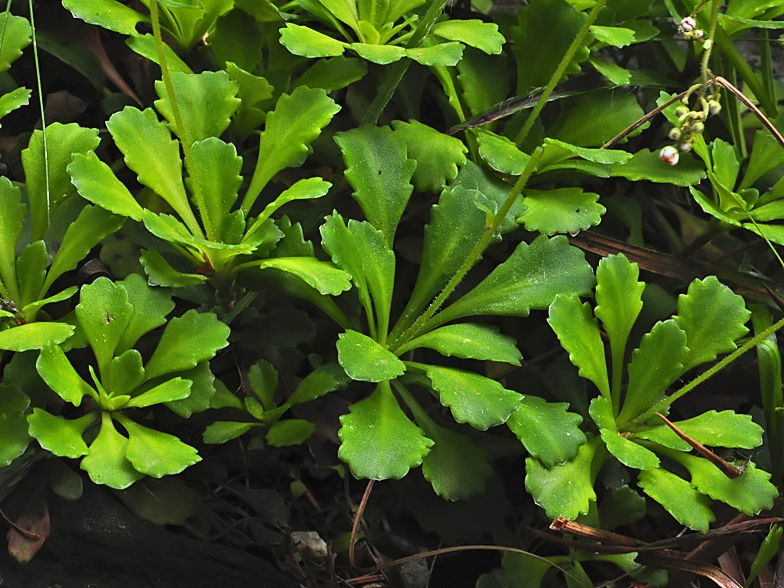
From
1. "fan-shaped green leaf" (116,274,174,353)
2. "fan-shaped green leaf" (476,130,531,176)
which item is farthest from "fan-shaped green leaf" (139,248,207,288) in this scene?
"fan-shaped green leaf" (476,130,531,176)

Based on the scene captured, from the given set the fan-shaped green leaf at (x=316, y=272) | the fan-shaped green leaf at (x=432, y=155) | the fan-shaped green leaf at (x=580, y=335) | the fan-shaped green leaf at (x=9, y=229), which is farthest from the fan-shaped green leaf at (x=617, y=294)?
the fan-shaped green leaf at (x=9, y=229)

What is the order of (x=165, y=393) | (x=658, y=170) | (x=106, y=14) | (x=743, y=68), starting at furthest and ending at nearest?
(x=743, y=68) → (x=658, y=170) → (x=106, y=14) → (x=165, y=393)

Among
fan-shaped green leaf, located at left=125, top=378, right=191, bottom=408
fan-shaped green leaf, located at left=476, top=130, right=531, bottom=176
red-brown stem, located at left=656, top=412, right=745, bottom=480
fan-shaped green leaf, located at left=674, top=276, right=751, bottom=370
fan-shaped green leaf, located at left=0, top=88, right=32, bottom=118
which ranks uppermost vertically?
fan-shaped green leaf, located at left=0, top=88, right=32, bottom=118

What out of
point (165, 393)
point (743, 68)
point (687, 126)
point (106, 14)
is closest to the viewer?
point (687, 126)

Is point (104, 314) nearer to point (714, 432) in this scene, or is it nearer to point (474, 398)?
point (474, 398)

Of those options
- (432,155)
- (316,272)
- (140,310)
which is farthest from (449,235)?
(140,310)

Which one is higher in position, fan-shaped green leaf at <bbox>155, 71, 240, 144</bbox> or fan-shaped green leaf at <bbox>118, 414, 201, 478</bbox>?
fan-shaped green leaf at <bbox>155, 71, 240, 144</bbox>

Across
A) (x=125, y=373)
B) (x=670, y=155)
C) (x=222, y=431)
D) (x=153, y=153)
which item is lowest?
(x=222, y=431)

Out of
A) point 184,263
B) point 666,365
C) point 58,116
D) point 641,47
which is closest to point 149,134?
point 184,263

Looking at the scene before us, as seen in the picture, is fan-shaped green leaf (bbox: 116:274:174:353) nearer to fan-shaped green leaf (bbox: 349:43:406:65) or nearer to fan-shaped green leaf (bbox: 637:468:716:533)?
fan-shaped green leaf (bbox: 349:43:406:65)

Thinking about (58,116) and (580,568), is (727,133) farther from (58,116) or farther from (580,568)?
(58,116)

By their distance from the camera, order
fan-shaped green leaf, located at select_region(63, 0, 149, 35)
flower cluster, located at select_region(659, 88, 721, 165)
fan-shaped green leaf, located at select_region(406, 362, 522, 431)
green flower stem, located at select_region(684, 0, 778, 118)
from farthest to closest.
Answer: green flower stem, located at select_region(684, 0, 778, 118) → fan-shaped green leaf, located at select_region(63, 0, 149, 35) → fan-shaped green leaf, located at select_region(406, 362, 522, 431) → flower cluster, located at select_region(659, 88, 721, 165)
